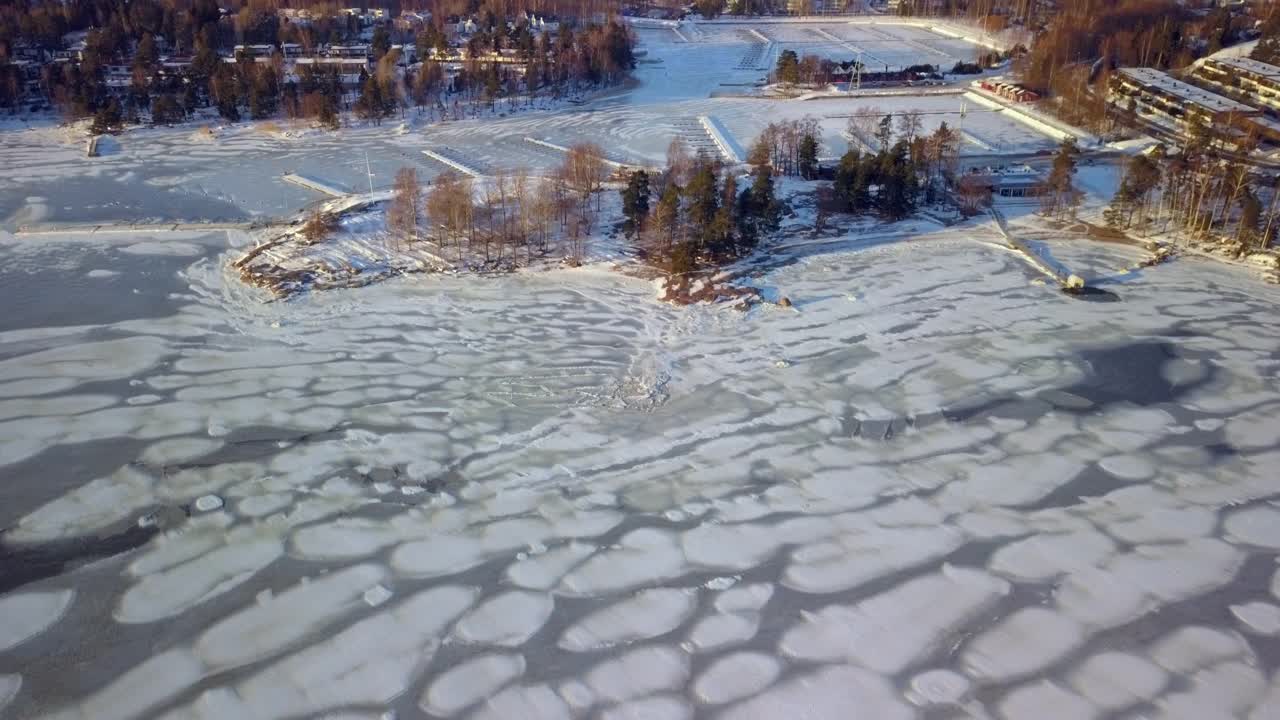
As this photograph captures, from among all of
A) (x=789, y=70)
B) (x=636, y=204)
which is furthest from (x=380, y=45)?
(x=636, y=204)

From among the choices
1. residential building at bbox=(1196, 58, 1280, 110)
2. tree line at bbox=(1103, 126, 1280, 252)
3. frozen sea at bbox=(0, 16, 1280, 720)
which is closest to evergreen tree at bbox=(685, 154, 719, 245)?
frozen sea at bbox=(0, 16, 1280, 720)

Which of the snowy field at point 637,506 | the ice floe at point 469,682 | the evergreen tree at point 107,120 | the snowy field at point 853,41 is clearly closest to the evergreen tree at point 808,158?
the snowy field at point 637,506

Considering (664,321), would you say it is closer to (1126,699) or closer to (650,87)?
(1126,699)

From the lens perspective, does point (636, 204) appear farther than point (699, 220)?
Yes

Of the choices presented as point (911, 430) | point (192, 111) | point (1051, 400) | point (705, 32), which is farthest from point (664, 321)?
point (705, 32)

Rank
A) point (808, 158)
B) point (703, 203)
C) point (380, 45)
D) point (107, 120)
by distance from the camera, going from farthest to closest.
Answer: point (380, 45)
point (107, 120)
point (808, 158)
point (703, 203)

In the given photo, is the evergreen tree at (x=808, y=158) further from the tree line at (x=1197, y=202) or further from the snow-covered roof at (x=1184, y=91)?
the snow-covered roof at (x=1184, y=91)

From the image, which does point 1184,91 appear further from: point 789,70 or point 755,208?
point 755,208
